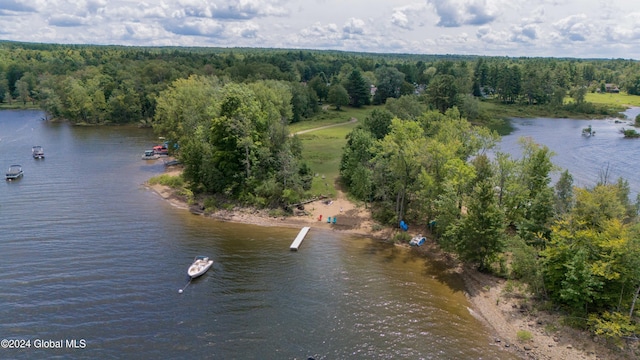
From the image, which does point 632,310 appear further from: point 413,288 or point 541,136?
point 541,136

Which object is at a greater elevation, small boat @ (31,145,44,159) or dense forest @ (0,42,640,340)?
dense forest @ (0,42,640,340)

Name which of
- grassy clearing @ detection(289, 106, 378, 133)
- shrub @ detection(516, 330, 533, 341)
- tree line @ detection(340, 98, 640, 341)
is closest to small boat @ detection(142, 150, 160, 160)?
grassy clearing @ detection(289, 106, 378, 133)

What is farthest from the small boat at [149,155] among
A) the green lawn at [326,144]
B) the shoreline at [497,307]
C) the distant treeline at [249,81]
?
the shoreline at [497,307]

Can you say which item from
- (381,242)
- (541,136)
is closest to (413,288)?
(381,242)

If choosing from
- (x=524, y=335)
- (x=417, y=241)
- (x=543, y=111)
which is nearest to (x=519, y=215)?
(x=417, y=241)

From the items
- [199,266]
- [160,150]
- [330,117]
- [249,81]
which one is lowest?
[199,266]

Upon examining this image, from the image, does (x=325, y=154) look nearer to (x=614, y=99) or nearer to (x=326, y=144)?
(x=326, y=144)

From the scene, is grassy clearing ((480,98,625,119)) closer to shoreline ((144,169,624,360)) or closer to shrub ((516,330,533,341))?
shoreline ((144,169,624,360))

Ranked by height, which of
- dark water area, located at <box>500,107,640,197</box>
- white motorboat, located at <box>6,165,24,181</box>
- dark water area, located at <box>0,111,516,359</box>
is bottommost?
dark water area, located at <box>0,111,516,359</box>
